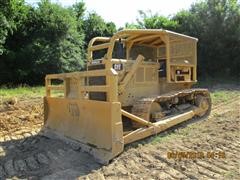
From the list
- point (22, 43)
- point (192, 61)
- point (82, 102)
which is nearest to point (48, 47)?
point (22, 43)

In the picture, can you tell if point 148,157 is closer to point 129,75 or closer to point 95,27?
point 129,75

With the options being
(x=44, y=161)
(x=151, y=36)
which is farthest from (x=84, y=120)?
(x=151, y=36)

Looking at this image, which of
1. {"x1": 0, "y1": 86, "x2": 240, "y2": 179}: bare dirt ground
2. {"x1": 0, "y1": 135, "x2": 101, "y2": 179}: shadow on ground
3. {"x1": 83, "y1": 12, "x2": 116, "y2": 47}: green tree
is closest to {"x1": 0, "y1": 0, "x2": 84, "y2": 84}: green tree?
{"x1": 83, "y1": 12, "x2": 116, "y2": 47}: green tree

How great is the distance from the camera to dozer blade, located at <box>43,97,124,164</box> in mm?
5227

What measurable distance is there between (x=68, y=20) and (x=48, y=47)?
242 cm

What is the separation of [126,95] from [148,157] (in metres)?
1.70

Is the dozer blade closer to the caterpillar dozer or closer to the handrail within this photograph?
the caterpillar dozer

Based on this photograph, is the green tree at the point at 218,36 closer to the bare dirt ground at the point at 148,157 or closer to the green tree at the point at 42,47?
the green tree at the point at 42,47

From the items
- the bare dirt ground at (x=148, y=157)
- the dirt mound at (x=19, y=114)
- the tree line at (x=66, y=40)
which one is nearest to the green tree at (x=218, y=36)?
the tree line at (x=66, y=40)

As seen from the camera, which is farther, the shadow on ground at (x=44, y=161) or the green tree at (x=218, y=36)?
the green tree at (x=218, y=36)

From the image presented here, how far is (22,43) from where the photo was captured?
17.9m

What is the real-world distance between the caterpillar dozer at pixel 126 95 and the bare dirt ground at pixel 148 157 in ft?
0.80

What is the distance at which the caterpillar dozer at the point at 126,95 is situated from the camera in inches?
211

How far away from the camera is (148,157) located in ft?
17.1
